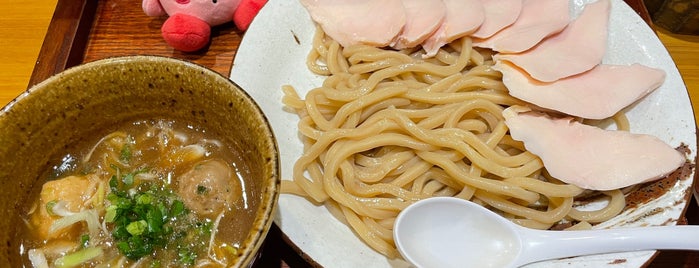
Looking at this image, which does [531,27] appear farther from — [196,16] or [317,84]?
[196,16]

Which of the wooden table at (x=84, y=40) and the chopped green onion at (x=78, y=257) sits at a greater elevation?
the chopped green onion at (x=78, y=257)

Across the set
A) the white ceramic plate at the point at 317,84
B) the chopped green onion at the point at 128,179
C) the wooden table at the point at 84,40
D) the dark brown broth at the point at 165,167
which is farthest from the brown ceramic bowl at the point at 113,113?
the wooden table at the point at 84,40

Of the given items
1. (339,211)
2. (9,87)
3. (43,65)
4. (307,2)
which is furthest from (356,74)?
(9,87)

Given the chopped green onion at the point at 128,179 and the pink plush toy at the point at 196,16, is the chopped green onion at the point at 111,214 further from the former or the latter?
the pink plush toy at the point at 196,16

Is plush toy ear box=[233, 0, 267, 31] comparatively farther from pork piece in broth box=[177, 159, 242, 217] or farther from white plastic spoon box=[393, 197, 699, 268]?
white plastic spoon box=[393, 197, 699, 268]

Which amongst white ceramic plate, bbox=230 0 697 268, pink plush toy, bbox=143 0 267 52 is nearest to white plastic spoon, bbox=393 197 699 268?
white ceramic plate, bbox=230 0 697 268
